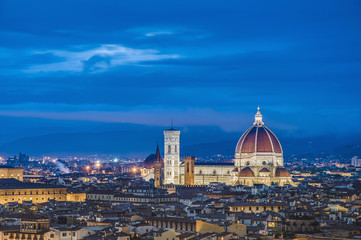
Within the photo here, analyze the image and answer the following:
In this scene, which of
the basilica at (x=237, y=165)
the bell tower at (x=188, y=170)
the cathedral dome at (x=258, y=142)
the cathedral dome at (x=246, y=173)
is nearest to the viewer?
the cathedral dome at (x=246, y=173)

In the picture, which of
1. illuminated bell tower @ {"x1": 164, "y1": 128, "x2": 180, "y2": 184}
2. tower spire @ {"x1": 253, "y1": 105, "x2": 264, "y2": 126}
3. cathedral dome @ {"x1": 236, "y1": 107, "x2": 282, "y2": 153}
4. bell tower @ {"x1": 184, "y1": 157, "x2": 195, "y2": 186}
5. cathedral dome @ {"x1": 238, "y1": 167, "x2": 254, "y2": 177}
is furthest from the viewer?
tower spire @ {"x1": 253, "y1": 105, "x2": 264, "y2": 126}

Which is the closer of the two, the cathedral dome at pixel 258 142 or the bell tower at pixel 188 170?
the cathedral dome at pixel 258 142

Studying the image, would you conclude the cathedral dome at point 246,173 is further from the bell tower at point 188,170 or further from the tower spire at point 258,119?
the tower spire at point 258,119

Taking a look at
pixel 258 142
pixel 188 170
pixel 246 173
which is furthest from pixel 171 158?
pixel 246 173

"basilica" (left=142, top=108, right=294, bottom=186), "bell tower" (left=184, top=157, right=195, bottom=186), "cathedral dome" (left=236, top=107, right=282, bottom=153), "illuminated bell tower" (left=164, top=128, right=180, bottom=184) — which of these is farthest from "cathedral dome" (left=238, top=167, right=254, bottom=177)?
"illuminated bell tower" (left=164, top=128, right=180, bottom=184)

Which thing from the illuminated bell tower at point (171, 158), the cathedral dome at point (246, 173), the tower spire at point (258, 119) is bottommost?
Result: the cathedral dome at point (246, 173)

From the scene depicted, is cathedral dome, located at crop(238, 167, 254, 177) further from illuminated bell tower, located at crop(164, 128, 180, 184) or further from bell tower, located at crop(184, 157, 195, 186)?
illuminated bell tower, located at crop(164, 128, 180, 184)

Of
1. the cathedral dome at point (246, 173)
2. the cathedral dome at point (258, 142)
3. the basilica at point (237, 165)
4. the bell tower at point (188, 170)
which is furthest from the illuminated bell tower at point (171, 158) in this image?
the cathedral dome at point (246, 173)

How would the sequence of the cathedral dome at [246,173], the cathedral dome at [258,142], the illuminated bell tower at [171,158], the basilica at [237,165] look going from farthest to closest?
the illuminated bell tower at [171,158]
the cathedral dome at [258,142]
the basilica at [237,165]
the cathedral dome at [246,173]
